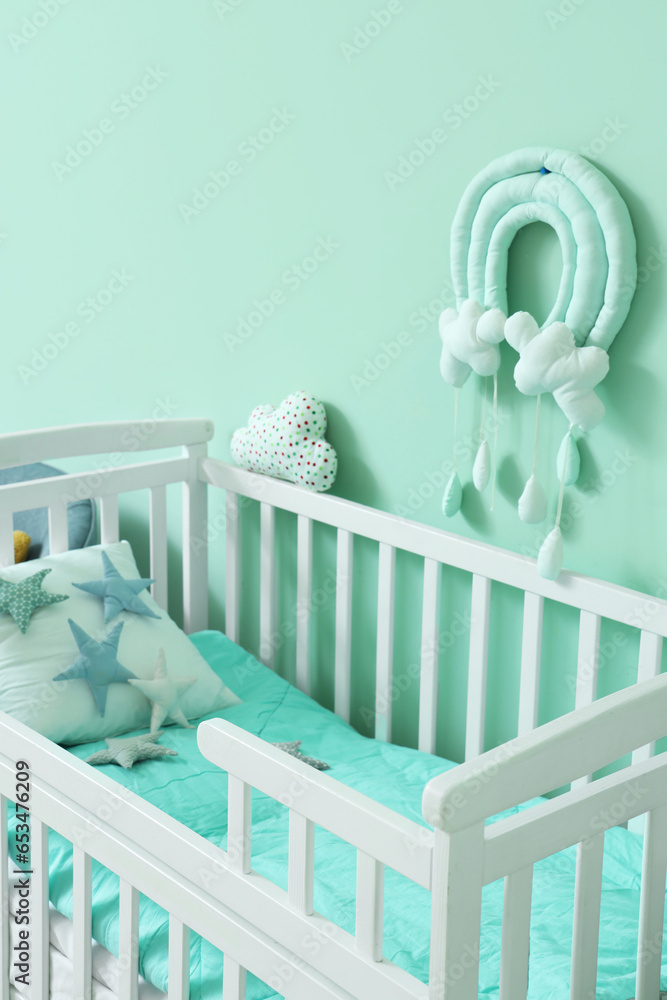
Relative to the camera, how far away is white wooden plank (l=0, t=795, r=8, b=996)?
1337mm

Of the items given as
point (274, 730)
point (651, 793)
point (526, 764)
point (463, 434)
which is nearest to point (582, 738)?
point (526, 764)

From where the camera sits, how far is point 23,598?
5.53ft

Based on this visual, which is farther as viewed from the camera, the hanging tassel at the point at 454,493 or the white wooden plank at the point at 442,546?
the hanging tassel at the point at 454,493

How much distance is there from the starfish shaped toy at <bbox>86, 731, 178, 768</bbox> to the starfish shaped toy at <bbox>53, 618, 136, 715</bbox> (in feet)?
0.28

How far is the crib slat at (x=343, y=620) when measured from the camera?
1.82m

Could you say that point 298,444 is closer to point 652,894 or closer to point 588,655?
point 588,655

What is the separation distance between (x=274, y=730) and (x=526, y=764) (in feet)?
3.24

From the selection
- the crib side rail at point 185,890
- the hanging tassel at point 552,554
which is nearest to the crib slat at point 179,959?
the crib side rail at point 185,890

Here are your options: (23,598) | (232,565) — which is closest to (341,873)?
(23,598)

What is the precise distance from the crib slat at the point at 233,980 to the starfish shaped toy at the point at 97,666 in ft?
2.22

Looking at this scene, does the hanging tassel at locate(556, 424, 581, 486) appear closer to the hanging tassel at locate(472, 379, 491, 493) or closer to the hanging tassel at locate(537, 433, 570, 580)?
the hanging tassel at locate(537, 433, 570, 580)

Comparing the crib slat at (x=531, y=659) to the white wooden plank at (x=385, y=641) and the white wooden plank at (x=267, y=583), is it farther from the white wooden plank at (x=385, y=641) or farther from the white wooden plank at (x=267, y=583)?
the white wooden plank at (x=267, y=583)

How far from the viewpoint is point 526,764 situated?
833 millimetres

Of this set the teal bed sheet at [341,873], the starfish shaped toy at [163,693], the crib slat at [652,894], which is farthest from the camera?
the starfish shaped toy at [163,693]
